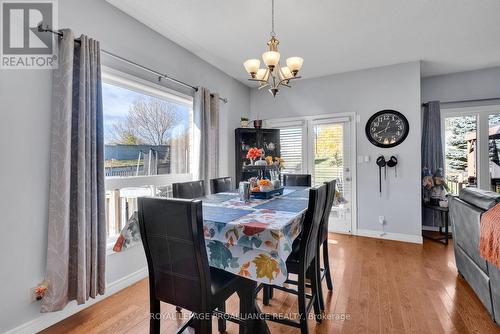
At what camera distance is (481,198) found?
2.01 meters

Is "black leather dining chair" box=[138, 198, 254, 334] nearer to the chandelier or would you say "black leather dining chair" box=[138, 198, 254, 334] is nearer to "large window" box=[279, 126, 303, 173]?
the chandelier

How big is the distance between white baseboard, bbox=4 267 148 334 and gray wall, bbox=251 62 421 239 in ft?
11.1

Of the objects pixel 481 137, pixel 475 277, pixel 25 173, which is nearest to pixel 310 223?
pixel 475 277

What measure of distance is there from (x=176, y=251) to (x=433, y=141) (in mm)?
4478

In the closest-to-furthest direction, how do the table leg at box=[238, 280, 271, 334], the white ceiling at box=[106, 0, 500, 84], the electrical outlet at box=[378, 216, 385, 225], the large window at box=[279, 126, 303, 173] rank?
the table leg at box=[238, 280, 271, 334] → the white ceiling at box=[106, 0, 500, 84] → the electrical outlet at box=[378, 216, 385, 225] → the large window at box=[279, 126, 303, 173]

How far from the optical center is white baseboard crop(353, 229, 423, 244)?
3684 millimetres

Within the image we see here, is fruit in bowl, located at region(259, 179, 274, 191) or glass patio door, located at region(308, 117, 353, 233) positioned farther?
glass patio door, located at region(308, 117, 353, 233)

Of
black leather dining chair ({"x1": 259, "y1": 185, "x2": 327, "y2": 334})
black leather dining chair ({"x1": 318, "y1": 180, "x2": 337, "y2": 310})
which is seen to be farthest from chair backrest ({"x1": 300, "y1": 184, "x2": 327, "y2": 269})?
black leather dining chair ({"x1": 318, "y1": 180, "x2": 337, "y2": 310})

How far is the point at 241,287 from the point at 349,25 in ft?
9.06

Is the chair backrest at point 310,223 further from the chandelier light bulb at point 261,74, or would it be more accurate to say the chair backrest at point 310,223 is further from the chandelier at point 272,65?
the chandelier light bulb at point 261,74

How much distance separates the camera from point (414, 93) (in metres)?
3.66

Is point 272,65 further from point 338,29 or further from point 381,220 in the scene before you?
point 381,220

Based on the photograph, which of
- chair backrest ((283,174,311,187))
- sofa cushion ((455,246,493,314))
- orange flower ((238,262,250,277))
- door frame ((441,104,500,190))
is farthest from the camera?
door frame ((441,104,500,190))

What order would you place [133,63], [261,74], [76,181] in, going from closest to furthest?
[76,181] < [261,74] < [133,63]
